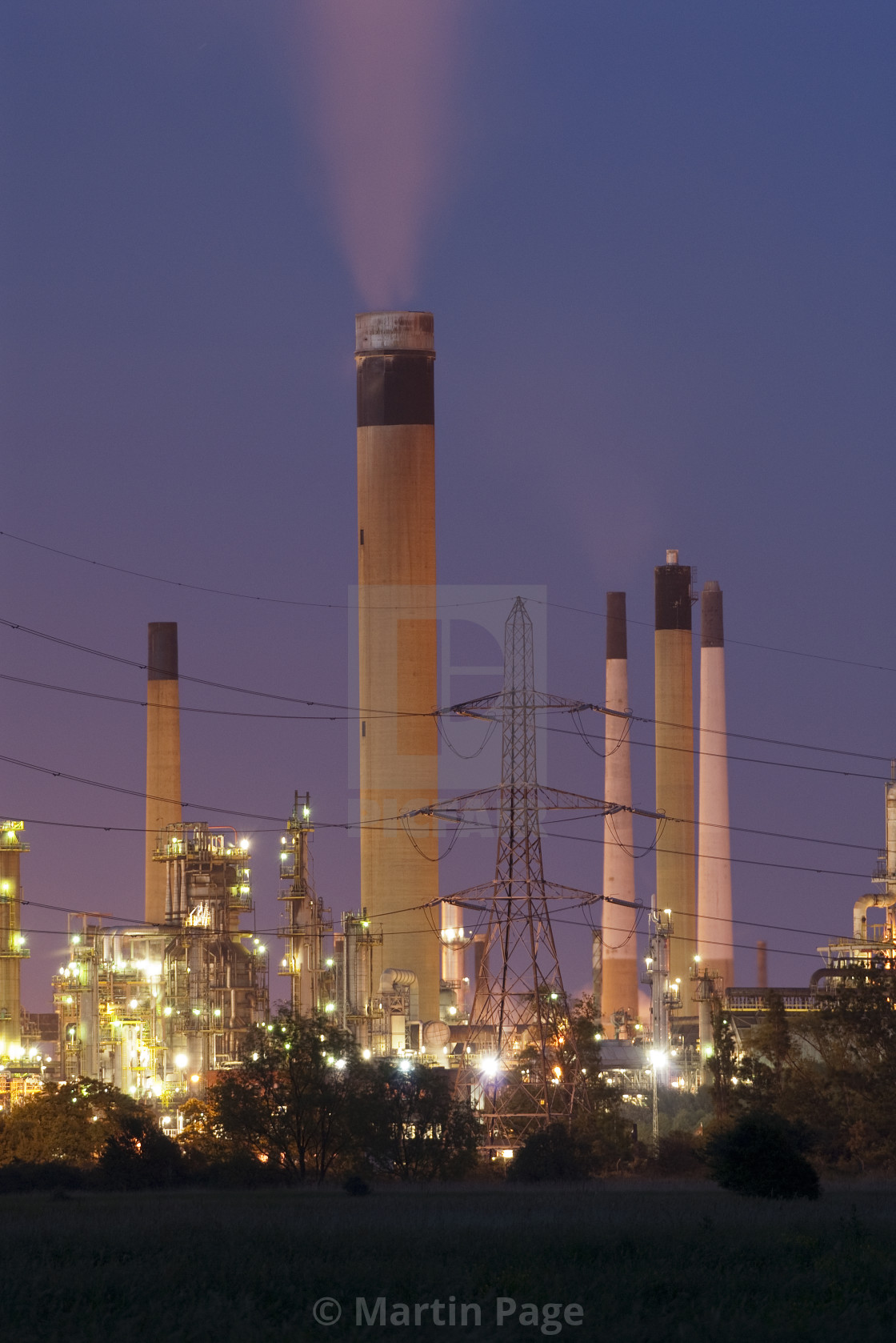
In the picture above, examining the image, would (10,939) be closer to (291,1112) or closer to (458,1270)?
(291,1112)

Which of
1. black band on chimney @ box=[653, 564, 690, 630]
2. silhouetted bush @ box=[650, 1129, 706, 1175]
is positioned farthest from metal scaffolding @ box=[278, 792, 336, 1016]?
black band on chimney @ box=[653, 564, 690, 630]

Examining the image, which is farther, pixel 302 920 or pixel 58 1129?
pixel 302 920

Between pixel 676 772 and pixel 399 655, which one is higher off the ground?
pixel 399 655

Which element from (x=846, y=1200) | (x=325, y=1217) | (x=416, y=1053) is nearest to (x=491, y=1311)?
(x=325, y=1217)

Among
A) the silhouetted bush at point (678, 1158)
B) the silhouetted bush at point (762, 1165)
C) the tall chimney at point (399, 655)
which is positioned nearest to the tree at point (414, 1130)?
the silhouetted bush at point (678, 1158)

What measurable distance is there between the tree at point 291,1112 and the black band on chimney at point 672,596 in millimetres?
54003

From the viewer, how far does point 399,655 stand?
73.6 metres

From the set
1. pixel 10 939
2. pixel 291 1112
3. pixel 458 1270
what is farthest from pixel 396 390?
pixel 458 1270

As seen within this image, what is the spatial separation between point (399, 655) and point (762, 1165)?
4176cm

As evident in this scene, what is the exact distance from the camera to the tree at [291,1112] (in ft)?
→ 141

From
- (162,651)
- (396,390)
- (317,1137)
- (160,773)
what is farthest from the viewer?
(162,651)

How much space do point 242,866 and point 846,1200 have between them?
154 feet

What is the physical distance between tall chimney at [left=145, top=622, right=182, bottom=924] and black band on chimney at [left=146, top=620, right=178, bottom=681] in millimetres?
280

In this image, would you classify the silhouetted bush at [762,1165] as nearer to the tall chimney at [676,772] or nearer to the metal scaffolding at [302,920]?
the metal scaffolding at [302,920]
